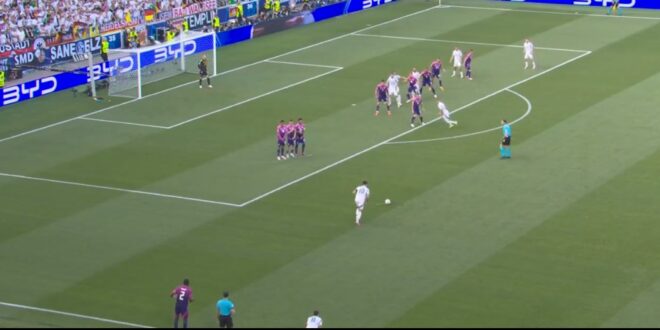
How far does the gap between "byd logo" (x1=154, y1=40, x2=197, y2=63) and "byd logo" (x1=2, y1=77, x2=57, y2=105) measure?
581cm

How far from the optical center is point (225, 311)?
35.5 m

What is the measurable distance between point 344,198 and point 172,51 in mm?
25622

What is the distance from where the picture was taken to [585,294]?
128 feet

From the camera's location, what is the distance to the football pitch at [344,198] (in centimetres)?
3878

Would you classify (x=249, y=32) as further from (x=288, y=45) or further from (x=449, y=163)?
(x=449, y=163)

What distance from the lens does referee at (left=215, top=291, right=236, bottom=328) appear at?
3544 cm

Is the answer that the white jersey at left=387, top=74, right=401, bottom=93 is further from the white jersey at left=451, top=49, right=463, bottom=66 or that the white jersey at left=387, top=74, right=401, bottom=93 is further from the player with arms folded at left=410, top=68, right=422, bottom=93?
the white jersey at left=451, top=49, right=463, bottom=66

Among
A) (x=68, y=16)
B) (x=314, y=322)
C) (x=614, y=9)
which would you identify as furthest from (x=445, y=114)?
(x=614, y=9)

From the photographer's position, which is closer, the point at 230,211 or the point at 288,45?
the point at 230,211

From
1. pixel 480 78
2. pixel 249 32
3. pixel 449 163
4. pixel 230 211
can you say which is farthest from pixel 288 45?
pixel 230 211

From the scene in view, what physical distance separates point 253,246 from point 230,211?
4133 millimetres

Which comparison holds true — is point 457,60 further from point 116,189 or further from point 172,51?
point 116,189

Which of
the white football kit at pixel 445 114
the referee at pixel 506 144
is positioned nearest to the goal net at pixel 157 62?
the white football kit at pixel 445 114

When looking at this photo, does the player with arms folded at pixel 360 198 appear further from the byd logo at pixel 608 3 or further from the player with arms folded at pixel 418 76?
the byd logo at pixel 608 3
